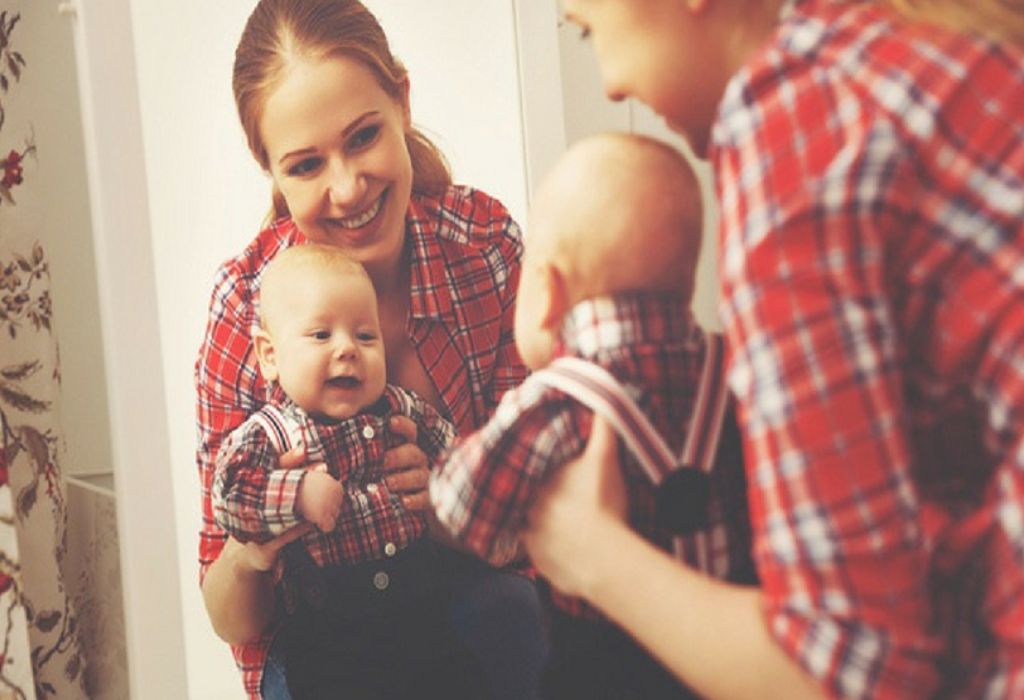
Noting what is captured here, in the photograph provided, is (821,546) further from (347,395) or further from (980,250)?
(347,395)

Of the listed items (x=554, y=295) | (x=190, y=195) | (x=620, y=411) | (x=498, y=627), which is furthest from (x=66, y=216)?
(x=620, y=411)

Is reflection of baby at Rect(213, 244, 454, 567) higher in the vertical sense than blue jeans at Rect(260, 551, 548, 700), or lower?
higher

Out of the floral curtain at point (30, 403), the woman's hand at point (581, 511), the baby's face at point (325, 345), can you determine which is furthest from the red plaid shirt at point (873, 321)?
the floral curtain at point (30, 403)

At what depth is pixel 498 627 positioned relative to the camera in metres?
1.38

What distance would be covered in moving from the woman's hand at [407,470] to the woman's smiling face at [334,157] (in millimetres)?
185

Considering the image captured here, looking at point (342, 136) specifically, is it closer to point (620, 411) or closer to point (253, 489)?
point (253, 489)

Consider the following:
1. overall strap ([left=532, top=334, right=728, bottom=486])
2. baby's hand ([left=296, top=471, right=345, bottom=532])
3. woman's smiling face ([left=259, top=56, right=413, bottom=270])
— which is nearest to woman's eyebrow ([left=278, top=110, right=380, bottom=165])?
woman's smiling face ([left=259, top=56, right=413, bottom=270])

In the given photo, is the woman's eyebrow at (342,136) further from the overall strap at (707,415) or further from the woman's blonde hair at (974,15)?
the woman's blonde hair at (974,15)

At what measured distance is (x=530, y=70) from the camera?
1.53 meters

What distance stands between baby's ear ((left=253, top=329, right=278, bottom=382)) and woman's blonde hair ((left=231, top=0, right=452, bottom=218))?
0.48 feet

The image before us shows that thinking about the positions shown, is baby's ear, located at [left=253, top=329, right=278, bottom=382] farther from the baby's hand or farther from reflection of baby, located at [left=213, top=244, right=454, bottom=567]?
the baby's hand

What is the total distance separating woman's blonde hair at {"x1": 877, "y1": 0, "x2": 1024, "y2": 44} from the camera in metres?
0.81

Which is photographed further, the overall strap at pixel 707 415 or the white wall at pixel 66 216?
the white wall at pixel 66 216

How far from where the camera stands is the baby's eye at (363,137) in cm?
132
